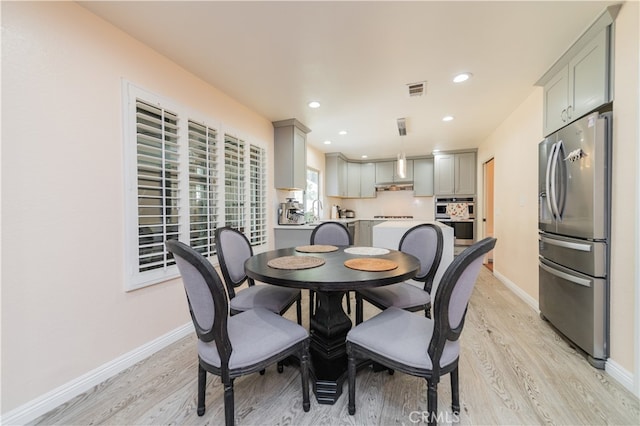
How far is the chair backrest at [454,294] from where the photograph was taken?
106cm

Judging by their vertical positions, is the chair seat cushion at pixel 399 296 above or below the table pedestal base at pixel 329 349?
above

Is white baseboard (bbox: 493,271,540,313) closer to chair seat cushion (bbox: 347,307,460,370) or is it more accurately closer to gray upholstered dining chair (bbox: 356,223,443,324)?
gray upholstered dining chair (bbox: 356,223,443,324)

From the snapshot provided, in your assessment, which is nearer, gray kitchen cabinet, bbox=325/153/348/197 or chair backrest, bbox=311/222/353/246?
chair backrest, bbox=311/222/353/246

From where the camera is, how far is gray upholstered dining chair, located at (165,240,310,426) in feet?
3.69

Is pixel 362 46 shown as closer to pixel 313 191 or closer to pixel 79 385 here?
pixel 79 385

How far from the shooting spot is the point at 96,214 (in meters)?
1.67

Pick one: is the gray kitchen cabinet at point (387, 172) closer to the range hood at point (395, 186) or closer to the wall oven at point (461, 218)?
the range hood at point (395, 186)

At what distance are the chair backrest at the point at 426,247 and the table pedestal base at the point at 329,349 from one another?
69 cm

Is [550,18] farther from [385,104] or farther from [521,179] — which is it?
[521,179]

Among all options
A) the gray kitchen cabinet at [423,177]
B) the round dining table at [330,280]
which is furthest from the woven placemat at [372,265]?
the gray kitchen cabinet at [423,177]

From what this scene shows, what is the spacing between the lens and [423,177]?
5871 mm

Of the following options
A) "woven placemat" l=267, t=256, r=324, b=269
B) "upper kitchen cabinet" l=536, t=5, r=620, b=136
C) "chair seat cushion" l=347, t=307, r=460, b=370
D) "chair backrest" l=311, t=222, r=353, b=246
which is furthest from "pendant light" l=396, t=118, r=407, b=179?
"chair seat cushion" l=347, t=307, r=460, b=370

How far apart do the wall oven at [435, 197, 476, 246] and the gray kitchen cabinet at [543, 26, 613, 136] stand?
3.15 metres

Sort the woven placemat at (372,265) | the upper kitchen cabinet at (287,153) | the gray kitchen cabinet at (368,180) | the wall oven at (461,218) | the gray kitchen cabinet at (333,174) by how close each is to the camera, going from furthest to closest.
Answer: the gray kitchen cabinet at (368,180) → the gray kitchen cabinet at (333,174) → the wall oven at (461,218) → the upper kitchen cabinet at (287,153) → the woven placemat at (372,265)
